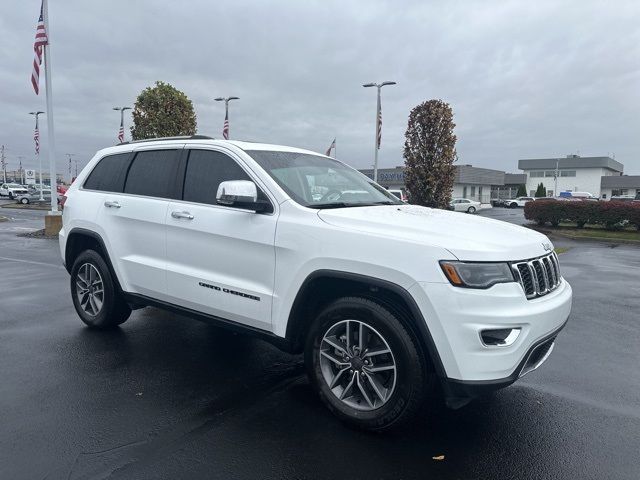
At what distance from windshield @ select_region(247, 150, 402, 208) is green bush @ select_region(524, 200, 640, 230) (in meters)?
20.5

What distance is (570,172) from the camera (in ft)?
286

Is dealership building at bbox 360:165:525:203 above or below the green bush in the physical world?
above

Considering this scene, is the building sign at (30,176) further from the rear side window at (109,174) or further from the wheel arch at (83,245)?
the rear side window at (109,174)

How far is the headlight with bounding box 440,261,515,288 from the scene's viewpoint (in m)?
2.82

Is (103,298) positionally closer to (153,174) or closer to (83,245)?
(83,245)

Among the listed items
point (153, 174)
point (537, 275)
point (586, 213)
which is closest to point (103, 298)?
point (153, 174)

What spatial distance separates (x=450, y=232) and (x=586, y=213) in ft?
73.2

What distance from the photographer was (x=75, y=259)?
17.7ft

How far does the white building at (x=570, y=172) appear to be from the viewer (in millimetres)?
84500

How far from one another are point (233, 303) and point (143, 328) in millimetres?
2228

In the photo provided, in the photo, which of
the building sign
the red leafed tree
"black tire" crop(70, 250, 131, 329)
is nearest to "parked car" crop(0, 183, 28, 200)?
the building sign

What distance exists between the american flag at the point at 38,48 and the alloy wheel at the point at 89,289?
37.8 ft

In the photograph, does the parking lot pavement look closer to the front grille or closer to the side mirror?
the front grille

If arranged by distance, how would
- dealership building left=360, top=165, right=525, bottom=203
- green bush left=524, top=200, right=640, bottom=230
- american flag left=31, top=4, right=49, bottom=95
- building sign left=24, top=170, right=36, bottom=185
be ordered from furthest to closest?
building sign left=24, top=170, right=36, bottom=185 < dealership building left=360, top=165, right=525, bottom=203 < green bush left=524, top=200, right=640, bottom=230 < american flag left=31, top=4, right=49, bottom=95
